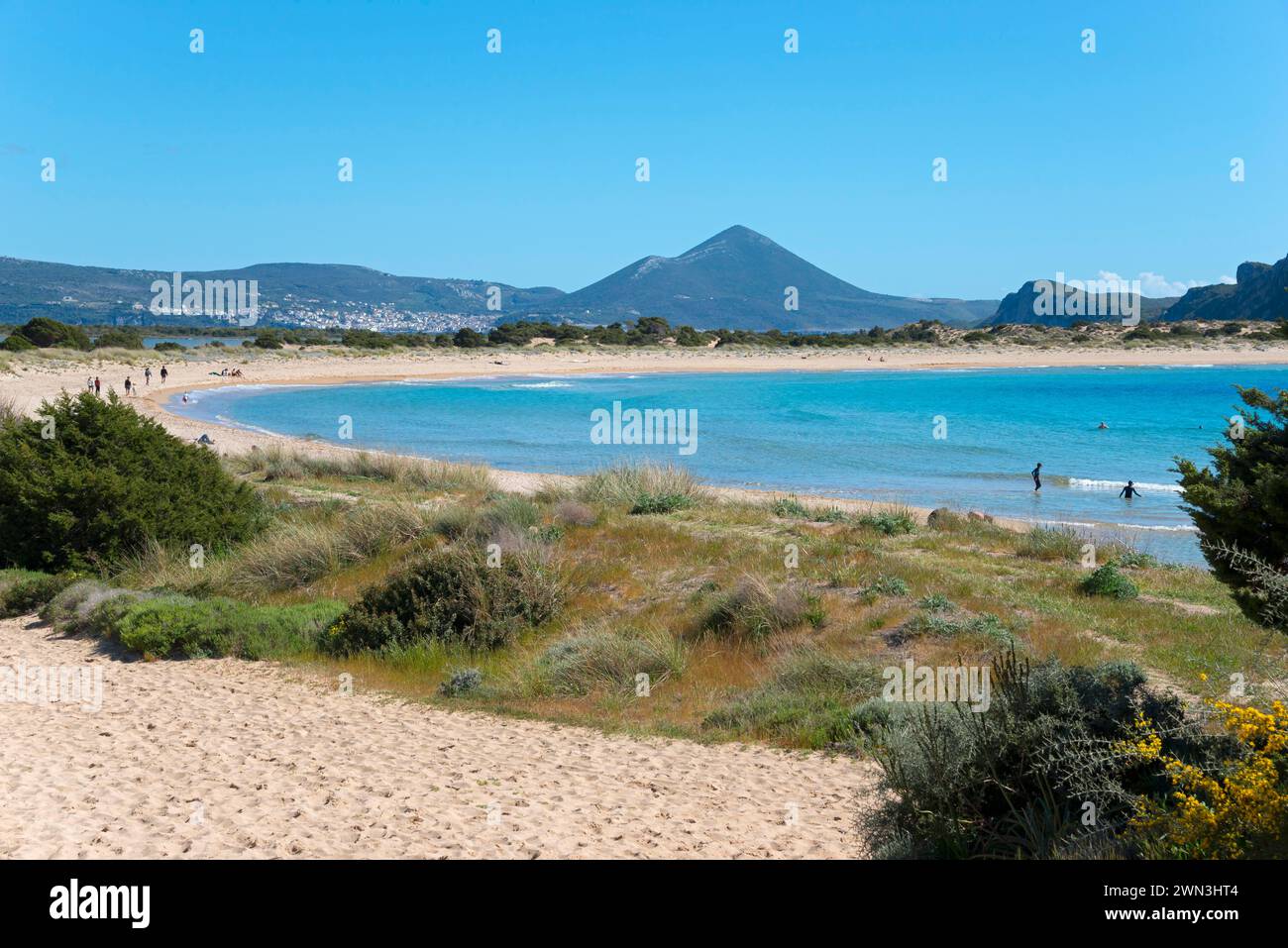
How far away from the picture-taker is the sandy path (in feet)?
19.6

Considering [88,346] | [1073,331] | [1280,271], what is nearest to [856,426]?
[88,346]

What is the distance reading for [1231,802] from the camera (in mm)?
3975

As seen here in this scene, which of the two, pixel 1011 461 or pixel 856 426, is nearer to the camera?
pixel 1011 461

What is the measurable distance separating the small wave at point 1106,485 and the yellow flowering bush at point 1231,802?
24862mm

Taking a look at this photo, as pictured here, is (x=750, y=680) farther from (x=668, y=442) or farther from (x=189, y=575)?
(x=668, y=442)

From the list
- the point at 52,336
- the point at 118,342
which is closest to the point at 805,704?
the point at 52,336

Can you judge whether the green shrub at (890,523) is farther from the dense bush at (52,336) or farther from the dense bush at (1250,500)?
Answer: the dense bush at (52,336)
